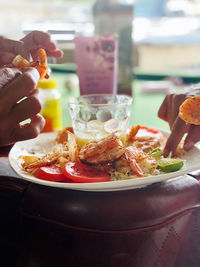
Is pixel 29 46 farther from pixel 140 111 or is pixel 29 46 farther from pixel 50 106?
pixel 140 111

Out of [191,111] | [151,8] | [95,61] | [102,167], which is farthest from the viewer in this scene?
[151,8]

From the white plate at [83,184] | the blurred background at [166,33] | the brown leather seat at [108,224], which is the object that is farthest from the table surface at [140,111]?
the blurred background at [166,33]

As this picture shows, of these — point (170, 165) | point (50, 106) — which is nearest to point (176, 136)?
point (170, 165)

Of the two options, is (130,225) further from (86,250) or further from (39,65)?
(39,65)

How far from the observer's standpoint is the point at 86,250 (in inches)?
30.4

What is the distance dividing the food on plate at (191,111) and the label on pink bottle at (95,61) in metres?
0.64

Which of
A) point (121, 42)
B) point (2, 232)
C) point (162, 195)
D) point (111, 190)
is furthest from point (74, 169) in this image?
point (121, 42)

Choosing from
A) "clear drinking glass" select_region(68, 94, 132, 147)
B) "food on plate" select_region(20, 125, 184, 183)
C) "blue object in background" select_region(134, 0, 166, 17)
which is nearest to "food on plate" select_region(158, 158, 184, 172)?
"food on plate" select_region(20, 125, 184, 183)

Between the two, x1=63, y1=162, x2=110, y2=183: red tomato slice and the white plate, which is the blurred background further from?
x1=63, y1=162, x2=110, y2=183: red tomato slice

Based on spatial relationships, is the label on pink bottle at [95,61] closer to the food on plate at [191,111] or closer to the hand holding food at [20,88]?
the hand holding food at [20,88]

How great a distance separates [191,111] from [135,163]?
23 centimetres

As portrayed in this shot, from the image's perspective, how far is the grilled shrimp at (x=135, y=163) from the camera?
2.63ft

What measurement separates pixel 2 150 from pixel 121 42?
1.01m

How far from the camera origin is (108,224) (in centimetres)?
74
